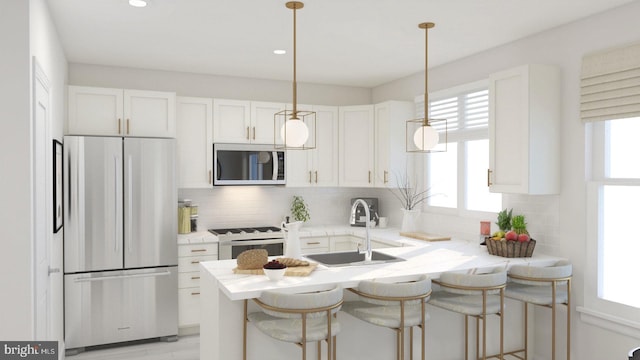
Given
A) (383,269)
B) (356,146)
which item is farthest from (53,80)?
(356,146)

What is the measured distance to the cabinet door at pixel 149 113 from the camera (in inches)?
185

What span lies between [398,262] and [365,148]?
7.36ft

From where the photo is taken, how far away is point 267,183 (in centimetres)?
537

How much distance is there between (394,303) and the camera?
10.1ft

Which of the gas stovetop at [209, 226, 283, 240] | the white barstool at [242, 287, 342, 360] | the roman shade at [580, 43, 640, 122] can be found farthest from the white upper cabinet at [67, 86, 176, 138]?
the roman shade at [580, 43, 640, 122]

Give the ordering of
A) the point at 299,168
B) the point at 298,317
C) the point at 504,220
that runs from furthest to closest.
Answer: the point at 299,168 < the point at 504,220 < the point at 298,317

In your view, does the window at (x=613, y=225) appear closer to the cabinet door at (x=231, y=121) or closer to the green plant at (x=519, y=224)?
the green plant at (x=519, y=224)

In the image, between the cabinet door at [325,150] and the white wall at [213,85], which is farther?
the cabinet door at [325,150]

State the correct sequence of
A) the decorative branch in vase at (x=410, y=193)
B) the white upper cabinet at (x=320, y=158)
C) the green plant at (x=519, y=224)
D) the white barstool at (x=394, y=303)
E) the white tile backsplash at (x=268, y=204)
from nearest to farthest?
the white barstool at (x=394, y=303) → the green plant at (x=519, y=224) → the decorative branch in vase at (x=410, y=193) → the white tile backsplash at (x=268, y=204) → the white upper cabinet at (x=320, y=158)

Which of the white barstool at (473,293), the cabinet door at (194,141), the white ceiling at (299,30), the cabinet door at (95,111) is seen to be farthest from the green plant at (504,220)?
the cabinet door at (95,111)

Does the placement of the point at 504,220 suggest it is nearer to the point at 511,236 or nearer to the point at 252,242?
Result: the point at 511,236

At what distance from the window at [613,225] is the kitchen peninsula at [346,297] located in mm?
346

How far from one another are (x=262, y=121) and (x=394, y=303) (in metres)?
Answer: 2.87

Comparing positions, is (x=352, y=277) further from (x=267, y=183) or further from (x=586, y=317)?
(x=267, y=183)
